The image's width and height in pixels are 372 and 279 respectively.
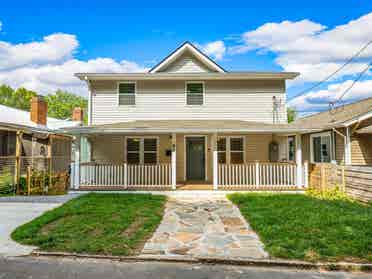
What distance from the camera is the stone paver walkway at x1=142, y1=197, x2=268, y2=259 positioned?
14.6 ft

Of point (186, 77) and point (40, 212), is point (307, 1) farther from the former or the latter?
point (40, 212)

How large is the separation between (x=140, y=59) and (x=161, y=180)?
32.7 ft

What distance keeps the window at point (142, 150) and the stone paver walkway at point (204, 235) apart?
177 inches

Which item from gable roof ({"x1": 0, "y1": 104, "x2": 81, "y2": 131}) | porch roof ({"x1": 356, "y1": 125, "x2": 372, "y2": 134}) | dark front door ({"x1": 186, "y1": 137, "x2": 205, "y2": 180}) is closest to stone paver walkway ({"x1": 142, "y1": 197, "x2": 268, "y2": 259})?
dark front door ({"x1": 186, "y1": 137, "x2": 205, "y2": 180})

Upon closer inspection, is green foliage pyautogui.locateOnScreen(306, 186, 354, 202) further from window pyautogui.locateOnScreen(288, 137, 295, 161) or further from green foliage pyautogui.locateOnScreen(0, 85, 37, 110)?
green foliage pyautogui.locateOnScreen(0, 85, 37, 110)

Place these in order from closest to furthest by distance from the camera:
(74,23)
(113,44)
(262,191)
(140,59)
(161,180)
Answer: (262,191) < (161,180) < (74,23) < (113,44) < (140,59)

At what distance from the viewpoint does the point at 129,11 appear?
12.2m

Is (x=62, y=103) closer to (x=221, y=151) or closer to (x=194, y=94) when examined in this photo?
(x=194, y=94)

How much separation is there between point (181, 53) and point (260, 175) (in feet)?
24.2

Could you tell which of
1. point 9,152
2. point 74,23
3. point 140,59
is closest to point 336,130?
point 140,59

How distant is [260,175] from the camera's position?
35.0 ft

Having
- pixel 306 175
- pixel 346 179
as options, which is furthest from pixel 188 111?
pixel 346 179

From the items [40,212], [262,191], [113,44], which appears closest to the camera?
[40,212]

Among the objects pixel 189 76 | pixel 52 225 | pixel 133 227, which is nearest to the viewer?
pixel 133 227
